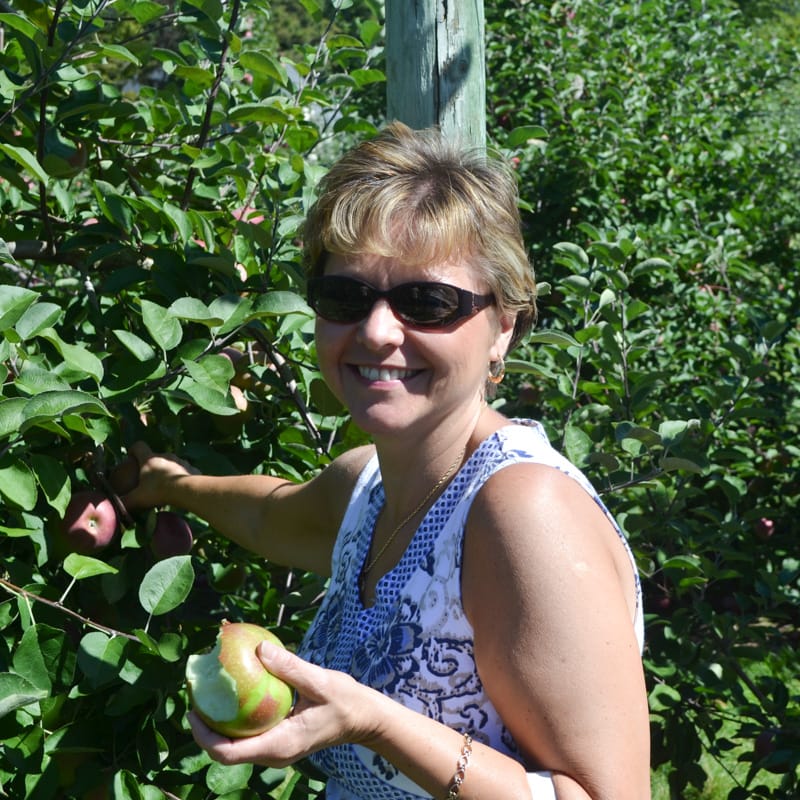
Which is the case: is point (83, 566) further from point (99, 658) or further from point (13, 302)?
point (13, 302)

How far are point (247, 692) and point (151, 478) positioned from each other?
2.66 feet

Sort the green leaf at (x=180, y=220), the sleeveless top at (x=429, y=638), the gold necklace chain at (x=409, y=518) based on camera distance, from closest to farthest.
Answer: the sleeveless top at (x=429, y=638), the gold necklace chain at (x=409, y=518), the green leaf at (x=180, y=220)

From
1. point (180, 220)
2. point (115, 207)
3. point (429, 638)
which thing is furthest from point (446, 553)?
point (115, 207)

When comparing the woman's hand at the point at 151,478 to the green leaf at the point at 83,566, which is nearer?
the green leaf at the point at 83,566

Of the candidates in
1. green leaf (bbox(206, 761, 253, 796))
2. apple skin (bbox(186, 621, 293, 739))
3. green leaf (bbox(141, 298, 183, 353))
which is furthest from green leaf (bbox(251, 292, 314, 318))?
green leaf (bbox(206, 761, 253, 796))

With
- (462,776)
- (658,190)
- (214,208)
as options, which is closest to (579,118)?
(658,190)

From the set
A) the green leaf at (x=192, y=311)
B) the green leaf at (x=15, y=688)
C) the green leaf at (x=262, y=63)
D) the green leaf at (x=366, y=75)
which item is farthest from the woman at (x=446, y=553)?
the green leaf at (x=366, y=75)

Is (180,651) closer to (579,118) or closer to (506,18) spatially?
(579,118)

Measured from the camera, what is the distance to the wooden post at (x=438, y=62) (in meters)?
2.05

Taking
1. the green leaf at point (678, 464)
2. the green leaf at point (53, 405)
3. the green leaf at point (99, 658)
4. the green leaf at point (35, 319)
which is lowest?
the green leaf at point (99, 658)

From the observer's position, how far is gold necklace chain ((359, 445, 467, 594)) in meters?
1.60

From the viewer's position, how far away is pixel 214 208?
246 cm

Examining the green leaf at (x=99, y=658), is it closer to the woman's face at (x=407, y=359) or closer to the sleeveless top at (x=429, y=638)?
the sleeveless top at (x=429, y=638)

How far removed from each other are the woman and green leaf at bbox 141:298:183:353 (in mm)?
235
